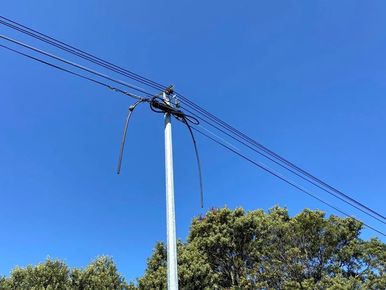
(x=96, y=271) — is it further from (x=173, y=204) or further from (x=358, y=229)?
(x=173, y=204)

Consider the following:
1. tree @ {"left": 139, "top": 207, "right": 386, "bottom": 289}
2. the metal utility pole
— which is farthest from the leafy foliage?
the metal utility pole

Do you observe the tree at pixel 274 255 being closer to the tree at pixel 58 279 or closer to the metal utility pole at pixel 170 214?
the tree at pixel 58 279

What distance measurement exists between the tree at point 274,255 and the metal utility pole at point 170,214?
16.2 m

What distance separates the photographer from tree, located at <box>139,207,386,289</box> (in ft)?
76.6

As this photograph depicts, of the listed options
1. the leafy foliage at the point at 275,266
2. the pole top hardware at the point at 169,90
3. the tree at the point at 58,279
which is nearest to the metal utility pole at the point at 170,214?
the pole top hardware at the point at 169,90

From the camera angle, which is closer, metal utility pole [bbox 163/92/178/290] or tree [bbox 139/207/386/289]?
metal utility pole [bbox 163/92/178/290]

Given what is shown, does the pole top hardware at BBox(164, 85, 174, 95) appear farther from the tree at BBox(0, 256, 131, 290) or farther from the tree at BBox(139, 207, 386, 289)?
the tree at BBox(0, 256, 131, 290)

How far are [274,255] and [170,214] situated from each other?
19468 millimetres

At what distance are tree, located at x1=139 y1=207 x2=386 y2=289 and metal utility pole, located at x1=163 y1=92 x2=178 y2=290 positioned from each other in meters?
16.2

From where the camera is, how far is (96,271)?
27.2m

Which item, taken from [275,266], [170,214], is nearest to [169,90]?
[170,214]

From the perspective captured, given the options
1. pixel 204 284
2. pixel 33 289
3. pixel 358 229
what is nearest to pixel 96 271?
pixel 33 289

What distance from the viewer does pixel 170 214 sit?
324 inches

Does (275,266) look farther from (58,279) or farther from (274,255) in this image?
(58,279)
